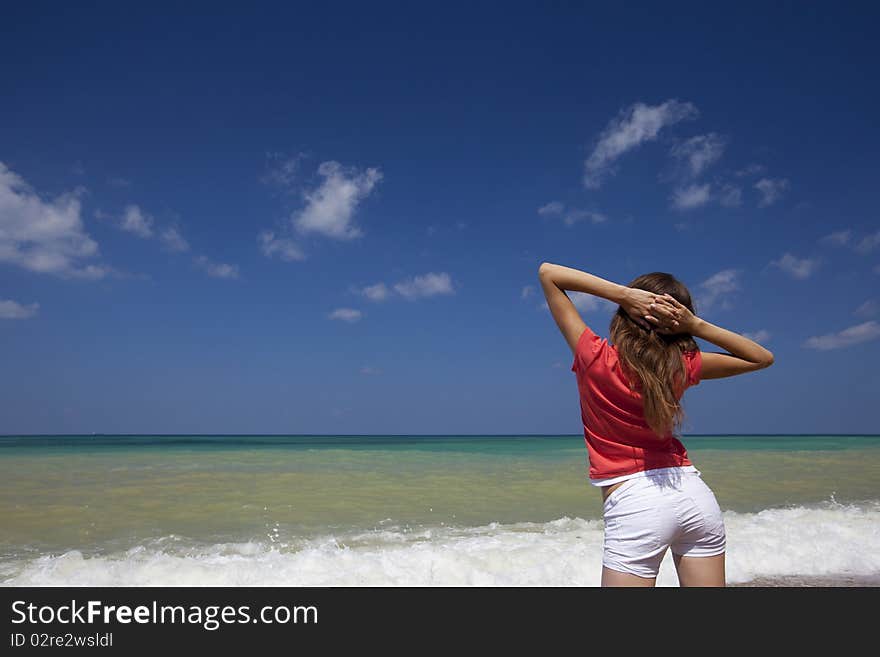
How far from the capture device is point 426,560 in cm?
591

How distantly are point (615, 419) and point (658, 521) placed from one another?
1.30ft

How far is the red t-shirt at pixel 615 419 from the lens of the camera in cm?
214

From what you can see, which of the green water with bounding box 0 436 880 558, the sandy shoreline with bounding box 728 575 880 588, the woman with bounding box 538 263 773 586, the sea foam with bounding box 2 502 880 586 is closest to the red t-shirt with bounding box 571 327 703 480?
the woman with bounding box 538 263 773 586

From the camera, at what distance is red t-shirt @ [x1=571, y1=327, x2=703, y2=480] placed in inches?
84.4

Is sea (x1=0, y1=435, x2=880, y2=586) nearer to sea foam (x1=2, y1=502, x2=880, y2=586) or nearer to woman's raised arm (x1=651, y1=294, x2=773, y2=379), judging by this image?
sea foam (x1=2, y1=502, x2=880, y2=586)

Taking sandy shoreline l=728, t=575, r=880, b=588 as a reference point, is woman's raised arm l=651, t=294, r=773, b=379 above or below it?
above

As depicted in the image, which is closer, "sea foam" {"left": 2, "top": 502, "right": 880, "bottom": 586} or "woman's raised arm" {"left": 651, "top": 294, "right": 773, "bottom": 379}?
"woman's raised arm" {"left": 651, "top": 294, "right": 773, "bottom": 379}

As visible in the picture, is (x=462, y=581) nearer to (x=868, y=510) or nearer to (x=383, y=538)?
(x=383, y=538)

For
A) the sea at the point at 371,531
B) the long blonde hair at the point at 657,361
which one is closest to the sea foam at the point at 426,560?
the sea at the point at 371,531

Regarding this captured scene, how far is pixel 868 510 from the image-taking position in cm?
937

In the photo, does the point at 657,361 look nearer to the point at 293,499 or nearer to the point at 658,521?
the point at 658,521

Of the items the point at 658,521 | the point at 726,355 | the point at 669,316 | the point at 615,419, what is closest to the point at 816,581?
the point at 726,355
